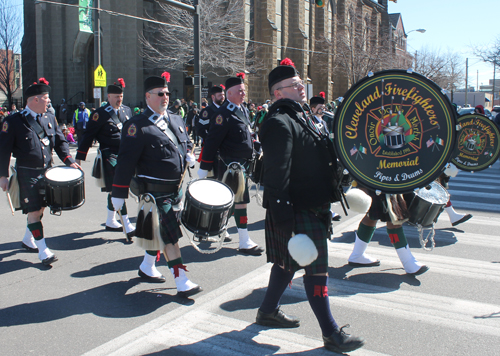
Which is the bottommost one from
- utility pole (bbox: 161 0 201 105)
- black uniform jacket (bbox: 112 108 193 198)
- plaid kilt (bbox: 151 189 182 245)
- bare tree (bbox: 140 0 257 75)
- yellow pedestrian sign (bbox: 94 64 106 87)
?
plaid kilt (bbox: 151 189 182 245)

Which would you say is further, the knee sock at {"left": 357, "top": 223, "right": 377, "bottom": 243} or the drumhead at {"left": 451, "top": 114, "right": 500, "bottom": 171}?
the drumhead at {"left": 451, "top": 114, "right": 500, "bottom": 171}

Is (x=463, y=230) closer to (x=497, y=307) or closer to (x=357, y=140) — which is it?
(x=497, y=307)

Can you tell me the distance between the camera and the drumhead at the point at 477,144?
21.1ft

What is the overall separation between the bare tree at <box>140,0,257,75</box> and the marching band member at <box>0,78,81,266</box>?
839 inches

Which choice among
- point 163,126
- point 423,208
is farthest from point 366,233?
point 163,126

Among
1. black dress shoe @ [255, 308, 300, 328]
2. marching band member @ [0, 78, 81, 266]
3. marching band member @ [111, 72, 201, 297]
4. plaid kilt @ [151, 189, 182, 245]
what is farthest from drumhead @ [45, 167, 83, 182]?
black dress shoe @ [255, 308, 300, 328]

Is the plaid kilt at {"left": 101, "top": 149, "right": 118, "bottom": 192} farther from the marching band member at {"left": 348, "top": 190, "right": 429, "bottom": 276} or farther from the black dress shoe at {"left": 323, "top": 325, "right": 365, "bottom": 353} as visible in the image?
the black dress shoe at {"left": 323, "top": 325, "right": 365, "bottom": 353}

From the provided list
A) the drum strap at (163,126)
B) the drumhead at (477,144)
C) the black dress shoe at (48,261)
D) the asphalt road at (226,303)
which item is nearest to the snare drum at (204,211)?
the drum strap at (163,126)

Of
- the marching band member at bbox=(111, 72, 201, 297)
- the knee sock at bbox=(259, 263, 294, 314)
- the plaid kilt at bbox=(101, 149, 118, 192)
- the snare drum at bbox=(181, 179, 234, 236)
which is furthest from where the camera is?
the plaid kilt at bbox=(101, 149, 118, 192)

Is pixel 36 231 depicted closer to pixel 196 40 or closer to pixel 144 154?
pixel 144 154

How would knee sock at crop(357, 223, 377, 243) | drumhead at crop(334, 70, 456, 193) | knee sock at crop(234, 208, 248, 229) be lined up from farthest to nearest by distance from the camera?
knee sock at crop(234, 208, 248, 229), knee sock at crop(357, 223, 377, 243), drumhead at crop(334, 70, 456, 193)

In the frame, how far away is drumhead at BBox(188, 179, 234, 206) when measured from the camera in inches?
165

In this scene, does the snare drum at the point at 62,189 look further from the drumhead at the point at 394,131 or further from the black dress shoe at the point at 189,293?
the drumhead at the point at 394,131

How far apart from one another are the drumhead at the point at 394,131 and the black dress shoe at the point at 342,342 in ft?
3.40
